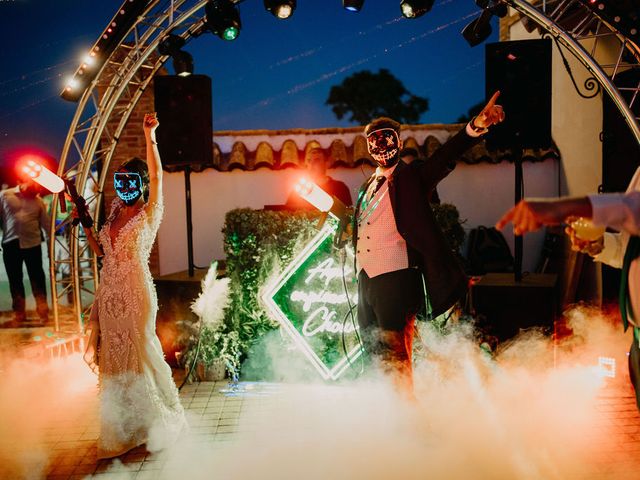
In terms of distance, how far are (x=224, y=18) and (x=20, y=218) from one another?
16.2 ft

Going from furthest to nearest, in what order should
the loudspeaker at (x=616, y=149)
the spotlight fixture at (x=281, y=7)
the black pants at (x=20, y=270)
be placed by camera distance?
the black pants at (x=20, y=270) < the loudspeaker at (x=616, y=149) < the spotlight fixture at (x=281, y=7)

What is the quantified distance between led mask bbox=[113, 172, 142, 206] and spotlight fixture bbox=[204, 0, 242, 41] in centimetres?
281

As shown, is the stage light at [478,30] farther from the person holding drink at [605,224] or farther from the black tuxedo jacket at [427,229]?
the person holding drink at [605,224]

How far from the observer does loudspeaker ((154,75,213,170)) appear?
279 inches

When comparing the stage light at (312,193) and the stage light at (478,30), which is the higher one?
the stage light at (478,30)

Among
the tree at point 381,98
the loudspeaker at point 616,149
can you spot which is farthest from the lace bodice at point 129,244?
the tree at point 381,98

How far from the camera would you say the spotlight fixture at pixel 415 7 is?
5719 mm

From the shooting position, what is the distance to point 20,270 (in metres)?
9.21

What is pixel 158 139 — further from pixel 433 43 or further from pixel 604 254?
pixel 433 43

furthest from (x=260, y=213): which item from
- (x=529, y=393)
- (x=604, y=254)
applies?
(x=604, y=254)

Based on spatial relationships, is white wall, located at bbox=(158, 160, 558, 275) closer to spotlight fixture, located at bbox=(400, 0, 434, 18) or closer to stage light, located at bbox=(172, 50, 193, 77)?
stage light, located at bbox=(172, 50, 193, 77)

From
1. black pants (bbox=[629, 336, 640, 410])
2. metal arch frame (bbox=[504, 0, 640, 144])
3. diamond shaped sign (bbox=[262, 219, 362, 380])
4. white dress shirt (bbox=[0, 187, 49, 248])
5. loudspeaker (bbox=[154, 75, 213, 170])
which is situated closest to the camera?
black pants (bbox=[629, 336, 640, 410])

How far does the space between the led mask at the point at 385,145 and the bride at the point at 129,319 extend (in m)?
1.60

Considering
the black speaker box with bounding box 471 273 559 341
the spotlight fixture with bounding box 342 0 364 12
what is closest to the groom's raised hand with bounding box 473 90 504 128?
the black speaker box with bounding box 471 273 559 341
